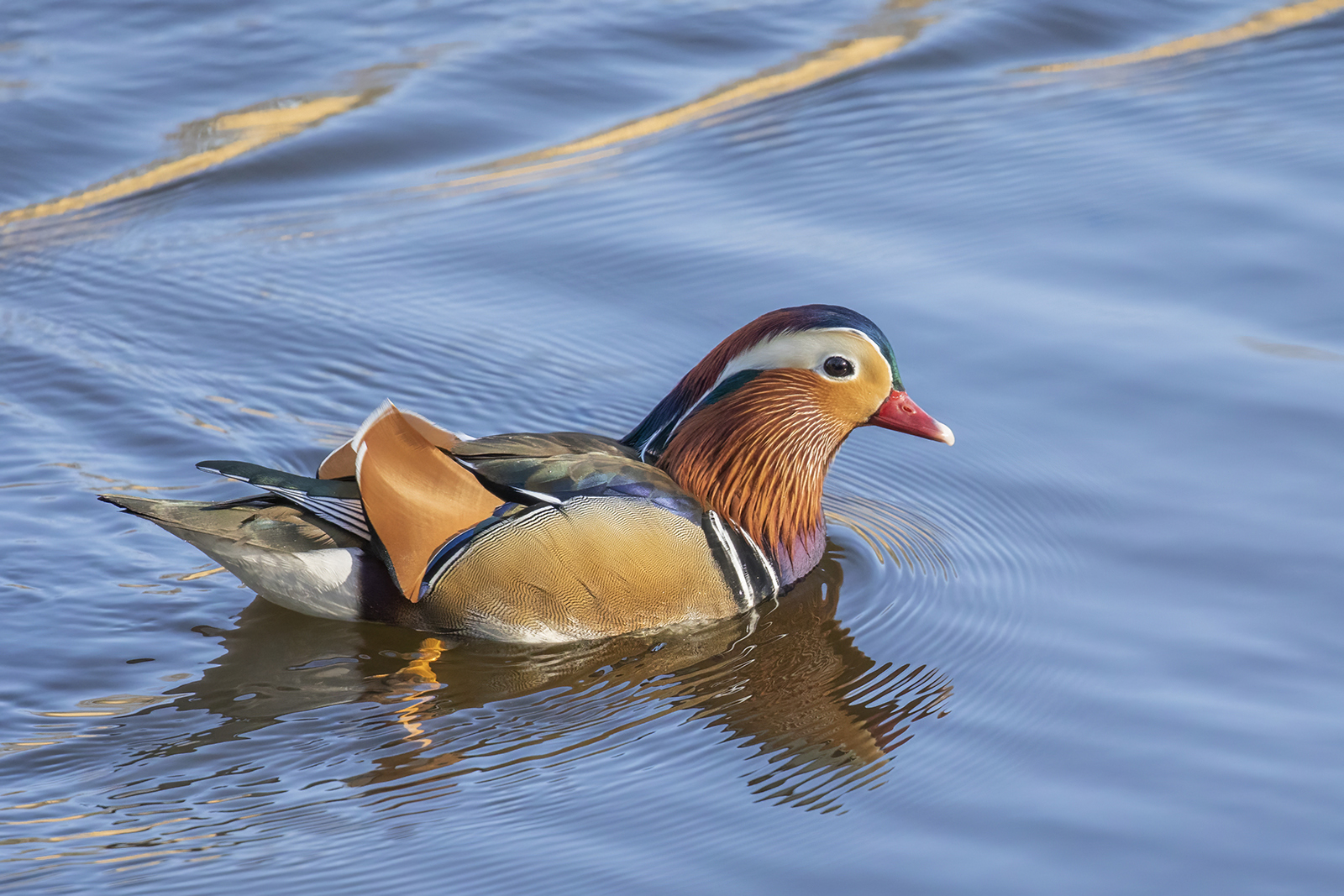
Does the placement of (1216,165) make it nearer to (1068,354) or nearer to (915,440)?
(1068,354)

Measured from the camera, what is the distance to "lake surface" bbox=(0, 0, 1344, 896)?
4.95 metres

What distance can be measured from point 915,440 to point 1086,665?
190 cm

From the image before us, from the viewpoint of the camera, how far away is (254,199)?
9.52 m

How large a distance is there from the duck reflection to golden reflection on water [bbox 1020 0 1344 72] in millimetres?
6108

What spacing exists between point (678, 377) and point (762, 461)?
1567 millimetres

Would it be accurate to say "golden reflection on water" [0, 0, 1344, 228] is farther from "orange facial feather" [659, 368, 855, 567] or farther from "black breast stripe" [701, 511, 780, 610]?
"black breast stripe" [701, 511, 780, 610]

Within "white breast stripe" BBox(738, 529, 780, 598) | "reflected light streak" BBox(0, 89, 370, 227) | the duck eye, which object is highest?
"reflected light streak" BBox(0, 89, 370, 227)

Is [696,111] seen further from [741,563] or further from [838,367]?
[741,563]

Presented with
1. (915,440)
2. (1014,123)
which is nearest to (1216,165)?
(1014,123)

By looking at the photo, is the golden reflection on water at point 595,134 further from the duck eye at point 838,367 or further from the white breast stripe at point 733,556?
the white breast stripe at point 733,556

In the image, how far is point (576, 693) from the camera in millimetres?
5621

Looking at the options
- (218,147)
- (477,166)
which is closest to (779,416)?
(477,166)

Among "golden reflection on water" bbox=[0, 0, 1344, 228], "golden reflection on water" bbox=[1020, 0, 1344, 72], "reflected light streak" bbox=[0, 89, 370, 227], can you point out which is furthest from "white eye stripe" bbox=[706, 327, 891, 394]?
"golden reflection on water" bbox=[1020, 0, 1344, 72]

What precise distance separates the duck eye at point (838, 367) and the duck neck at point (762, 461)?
0.30 feet
